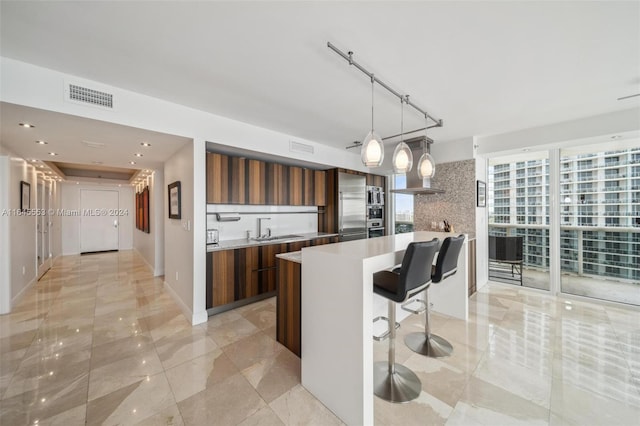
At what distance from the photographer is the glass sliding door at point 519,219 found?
4109 millimetres

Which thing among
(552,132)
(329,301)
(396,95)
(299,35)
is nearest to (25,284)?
(329,301)

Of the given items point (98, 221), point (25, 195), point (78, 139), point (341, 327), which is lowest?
point (341, 327)

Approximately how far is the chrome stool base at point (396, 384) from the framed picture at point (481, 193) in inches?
131

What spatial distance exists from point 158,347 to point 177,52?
2764mm

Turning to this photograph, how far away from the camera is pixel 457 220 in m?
4.28

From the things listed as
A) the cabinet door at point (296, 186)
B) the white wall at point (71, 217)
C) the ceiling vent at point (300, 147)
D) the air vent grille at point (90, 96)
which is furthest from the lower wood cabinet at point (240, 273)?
the white wall at point (71, 217)

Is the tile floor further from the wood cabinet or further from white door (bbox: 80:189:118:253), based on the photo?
white door (bbox: 80:189:118:253)

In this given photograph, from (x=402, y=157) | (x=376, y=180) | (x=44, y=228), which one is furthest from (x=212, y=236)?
(x=44, y=228)

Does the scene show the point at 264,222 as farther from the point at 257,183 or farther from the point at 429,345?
the point at 429,345

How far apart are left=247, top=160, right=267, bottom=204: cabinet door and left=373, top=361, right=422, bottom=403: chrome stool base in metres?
2.81

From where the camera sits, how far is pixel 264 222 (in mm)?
4441

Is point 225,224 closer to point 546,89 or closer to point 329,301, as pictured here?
point 329,301

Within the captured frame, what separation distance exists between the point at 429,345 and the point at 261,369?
1658mm

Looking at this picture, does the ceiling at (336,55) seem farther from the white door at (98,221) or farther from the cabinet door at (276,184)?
the white door at (98,221)
